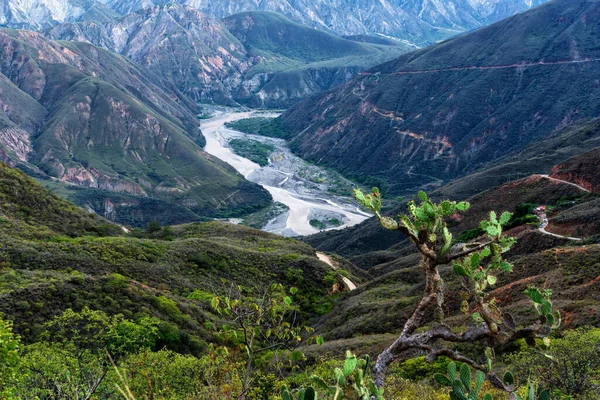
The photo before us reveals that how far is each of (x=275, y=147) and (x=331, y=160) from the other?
106 feet

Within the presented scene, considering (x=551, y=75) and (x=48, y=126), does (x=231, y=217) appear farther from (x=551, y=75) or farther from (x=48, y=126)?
(x=551, y=75)

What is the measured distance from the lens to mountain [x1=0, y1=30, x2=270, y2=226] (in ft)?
456

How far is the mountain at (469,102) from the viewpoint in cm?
13375

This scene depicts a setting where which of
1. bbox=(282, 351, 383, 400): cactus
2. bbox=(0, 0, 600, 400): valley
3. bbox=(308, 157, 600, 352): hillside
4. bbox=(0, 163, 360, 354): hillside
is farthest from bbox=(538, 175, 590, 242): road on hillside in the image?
bbox=(282, 351, 383, 400): cactus

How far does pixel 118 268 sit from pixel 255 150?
148719 millimetres

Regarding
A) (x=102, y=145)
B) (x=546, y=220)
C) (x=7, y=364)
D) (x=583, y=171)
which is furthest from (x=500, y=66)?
(x=7, y=364)

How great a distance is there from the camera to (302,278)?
50031mm

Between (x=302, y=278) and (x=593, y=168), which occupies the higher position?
(x=593, y=168)

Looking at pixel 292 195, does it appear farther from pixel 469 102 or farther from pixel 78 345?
pixel 78 345

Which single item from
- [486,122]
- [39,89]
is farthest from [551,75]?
[39,89]

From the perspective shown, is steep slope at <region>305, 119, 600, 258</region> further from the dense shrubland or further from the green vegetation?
the green vegetation

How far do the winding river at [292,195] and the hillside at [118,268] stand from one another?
164ft

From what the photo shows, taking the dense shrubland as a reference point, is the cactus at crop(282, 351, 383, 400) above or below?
above

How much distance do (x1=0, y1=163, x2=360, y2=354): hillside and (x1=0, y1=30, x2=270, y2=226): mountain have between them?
70.6 meters
